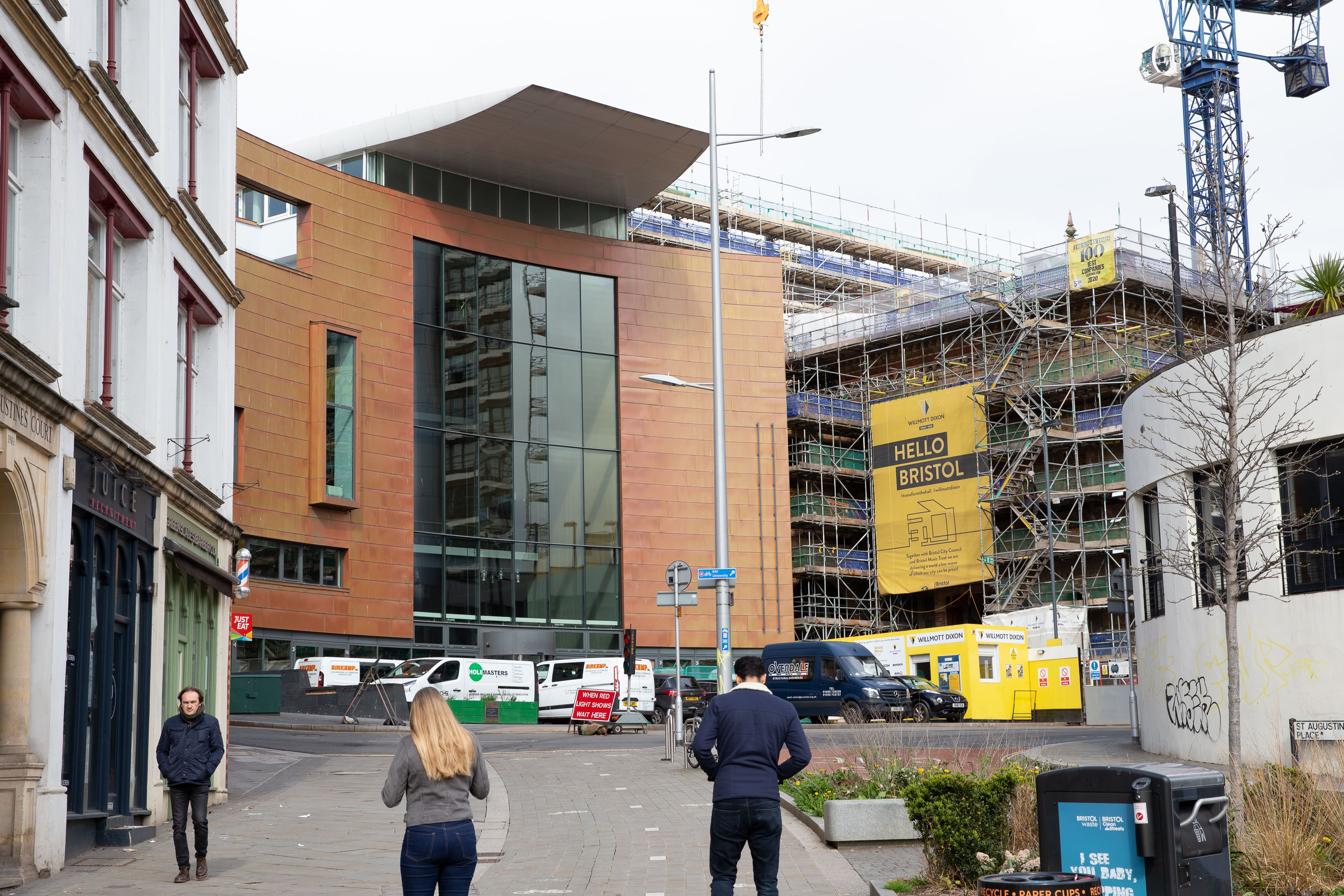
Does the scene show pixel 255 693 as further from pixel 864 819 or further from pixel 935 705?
pixel 864 819

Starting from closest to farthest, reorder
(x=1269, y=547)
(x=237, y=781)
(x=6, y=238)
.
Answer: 1. (x=6, y=238)
2. (x=1269, y=547)
3. (x=237, y=781)

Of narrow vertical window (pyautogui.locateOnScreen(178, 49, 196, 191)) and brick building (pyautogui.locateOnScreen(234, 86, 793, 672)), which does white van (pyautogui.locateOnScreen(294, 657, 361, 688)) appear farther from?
narrow vertical window (pyautogui.locateOnScreen(178, 49, 196, 191))

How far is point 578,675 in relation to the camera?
41219mm

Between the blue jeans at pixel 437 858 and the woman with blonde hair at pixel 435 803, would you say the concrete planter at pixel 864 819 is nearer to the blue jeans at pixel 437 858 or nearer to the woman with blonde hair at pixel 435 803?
the woman with blonde hair at pixel 435 803

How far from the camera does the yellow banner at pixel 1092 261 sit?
172 feet

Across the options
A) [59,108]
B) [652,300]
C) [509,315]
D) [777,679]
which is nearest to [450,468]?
[509,315]

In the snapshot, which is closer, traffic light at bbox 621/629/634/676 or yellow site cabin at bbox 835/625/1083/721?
traffic light at bbox 621/629/634/676

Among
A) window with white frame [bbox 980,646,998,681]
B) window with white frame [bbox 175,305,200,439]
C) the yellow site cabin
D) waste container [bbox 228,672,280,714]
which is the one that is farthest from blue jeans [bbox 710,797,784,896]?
waste container [bbox 228,672,280,714]

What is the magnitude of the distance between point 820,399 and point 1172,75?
19.6m

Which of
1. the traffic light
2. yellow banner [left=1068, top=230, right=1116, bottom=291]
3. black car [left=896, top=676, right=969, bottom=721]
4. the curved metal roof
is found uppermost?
the curved metal roof

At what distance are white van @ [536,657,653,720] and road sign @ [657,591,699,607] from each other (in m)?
16.6

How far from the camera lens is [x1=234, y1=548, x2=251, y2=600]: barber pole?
21156mm

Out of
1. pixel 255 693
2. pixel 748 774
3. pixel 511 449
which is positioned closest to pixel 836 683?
pixel 255 693

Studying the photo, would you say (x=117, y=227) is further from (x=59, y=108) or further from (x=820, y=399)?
(x=820, y=399)
